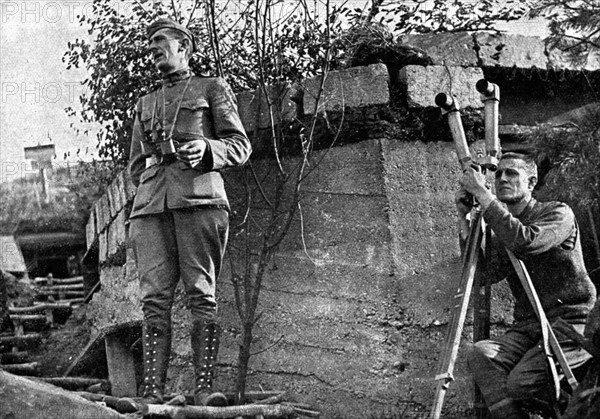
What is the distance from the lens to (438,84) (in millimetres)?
7047

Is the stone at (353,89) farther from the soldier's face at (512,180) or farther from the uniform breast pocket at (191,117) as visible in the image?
the soldier's face at (512,180)

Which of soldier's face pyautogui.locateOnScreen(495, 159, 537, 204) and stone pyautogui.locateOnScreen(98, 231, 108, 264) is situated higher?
soldier's face pyautogui.locateOnScreen(495, 159, 537, 204)

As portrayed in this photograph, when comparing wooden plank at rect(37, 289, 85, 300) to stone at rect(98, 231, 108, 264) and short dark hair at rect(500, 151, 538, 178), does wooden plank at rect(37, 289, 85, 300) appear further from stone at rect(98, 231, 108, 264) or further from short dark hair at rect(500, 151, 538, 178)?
short dark hair at rect(500, 151, 538, 178)

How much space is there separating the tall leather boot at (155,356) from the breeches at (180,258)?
5 centimetres

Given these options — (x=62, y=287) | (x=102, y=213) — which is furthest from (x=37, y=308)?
(x=62, y=287)

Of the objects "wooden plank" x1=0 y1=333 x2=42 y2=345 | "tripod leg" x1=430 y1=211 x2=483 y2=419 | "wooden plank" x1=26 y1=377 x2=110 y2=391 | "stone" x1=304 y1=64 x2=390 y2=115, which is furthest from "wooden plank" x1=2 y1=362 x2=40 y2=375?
"tripod leg" x1=430 y1=211 x2=483 y2=419

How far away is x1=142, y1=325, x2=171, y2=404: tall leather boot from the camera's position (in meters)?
5.97

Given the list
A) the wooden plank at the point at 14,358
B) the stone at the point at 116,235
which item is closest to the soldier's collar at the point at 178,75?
the stone at the point at 116,235

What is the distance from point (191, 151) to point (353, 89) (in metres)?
1.47

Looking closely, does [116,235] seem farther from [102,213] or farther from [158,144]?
[158,144]

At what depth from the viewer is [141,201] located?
6273 mm

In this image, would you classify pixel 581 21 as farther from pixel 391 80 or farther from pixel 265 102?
pixel 265 102

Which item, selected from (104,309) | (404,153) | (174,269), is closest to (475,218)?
(404,153)

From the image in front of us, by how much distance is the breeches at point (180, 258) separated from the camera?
19.9ft
